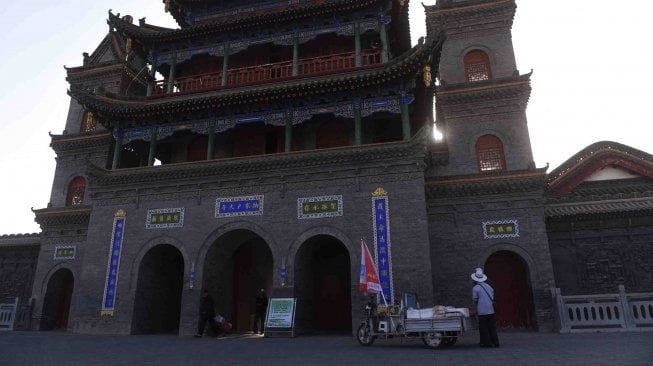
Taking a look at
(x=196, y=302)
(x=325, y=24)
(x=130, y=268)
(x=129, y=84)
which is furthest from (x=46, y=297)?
(x=325, y=24)

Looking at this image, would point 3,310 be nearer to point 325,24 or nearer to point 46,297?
point 46,297

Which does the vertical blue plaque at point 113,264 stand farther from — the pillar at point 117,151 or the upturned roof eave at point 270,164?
the pillar at point 117,151

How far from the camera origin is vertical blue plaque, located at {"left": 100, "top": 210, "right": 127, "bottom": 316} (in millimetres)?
14430

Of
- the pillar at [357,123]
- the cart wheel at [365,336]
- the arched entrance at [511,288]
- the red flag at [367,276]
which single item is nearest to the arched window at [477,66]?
the pillar at [357,123]

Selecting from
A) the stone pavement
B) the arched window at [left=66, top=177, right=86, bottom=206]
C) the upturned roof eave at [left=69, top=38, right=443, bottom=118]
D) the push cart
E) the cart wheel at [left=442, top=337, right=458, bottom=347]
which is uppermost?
the upturned roof eave at [left=69, top=38, right=443, bottom=118]

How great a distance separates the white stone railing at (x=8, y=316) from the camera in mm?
16859

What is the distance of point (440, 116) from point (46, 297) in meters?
18.1

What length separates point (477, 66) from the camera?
57.9 feet

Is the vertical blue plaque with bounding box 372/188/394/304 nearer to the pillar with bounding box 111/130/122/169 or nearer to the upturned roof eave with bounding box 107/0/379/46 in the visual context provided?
the upturned roof eave with bounding box 107/0/379/46

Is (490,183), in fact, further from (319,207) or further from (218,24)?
(218,24)

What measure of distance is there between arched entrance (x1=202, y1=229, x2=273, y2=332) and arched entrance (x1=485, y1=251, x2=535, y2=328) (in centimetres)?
826

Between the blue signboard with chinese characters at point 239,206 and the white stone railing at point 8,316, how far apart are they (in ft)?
32.0

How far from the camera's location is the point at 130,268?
1469cm

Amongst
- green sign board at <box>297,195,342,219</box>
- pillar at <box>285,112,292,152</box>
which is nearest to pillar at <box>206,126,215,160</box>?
pillar at <box>285,112,292,152</box>
